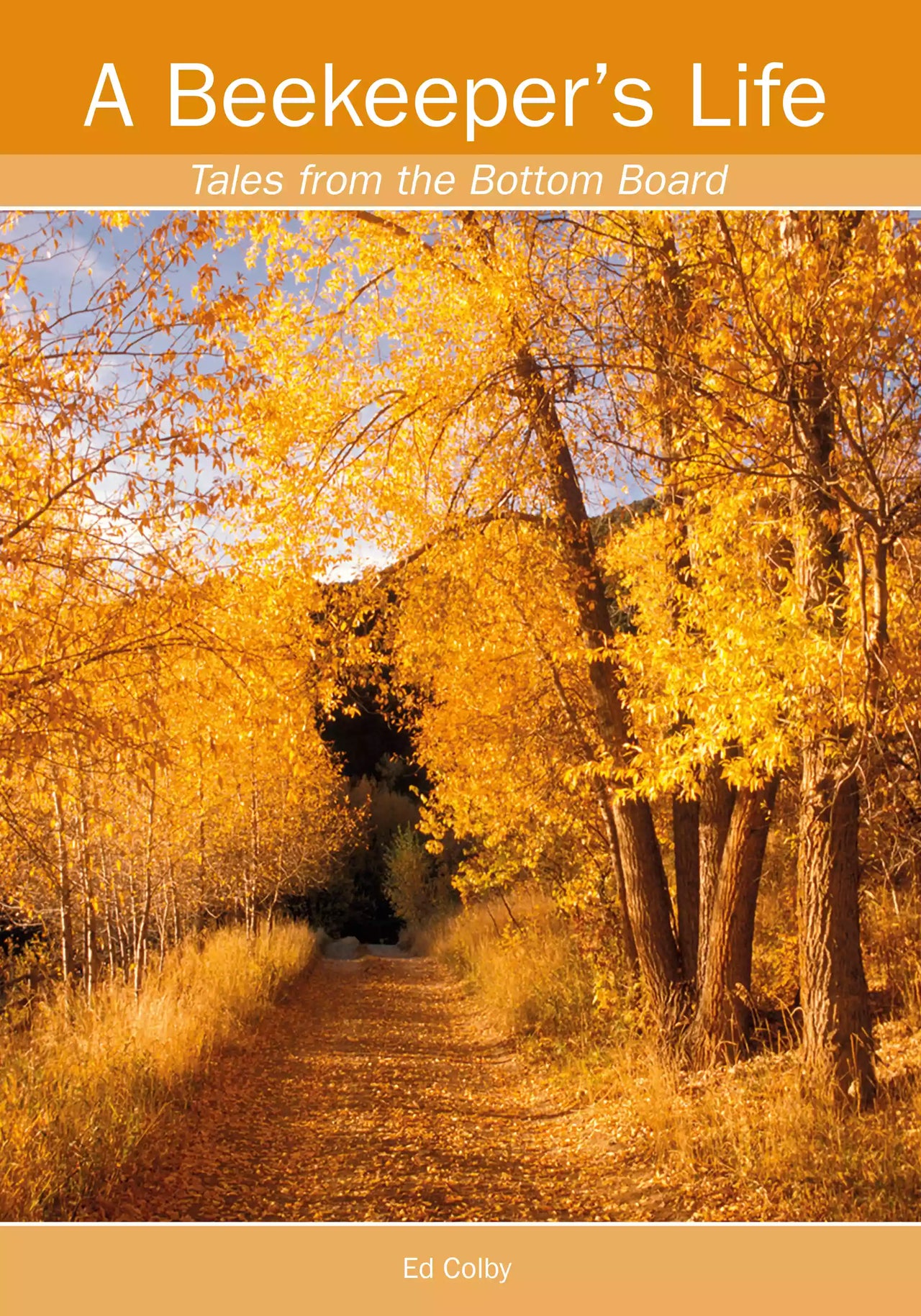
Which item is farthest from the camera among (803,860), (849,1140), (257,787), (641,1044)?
(257,787)

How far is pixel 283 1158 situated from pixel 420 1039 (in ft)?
18.6

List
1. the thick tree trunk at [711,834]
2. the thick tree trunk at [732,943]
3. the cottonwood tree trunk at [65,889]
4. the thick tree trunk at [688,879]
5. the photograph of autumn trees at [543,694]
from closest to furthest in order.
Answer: the photograph of autumn trees at [543,694]
the thick tree trunk at [732,943]
the thick tree trunk at [711,834]
the cottonwood tree trunk at [65,889]
the thick tree trunk at [688,879]

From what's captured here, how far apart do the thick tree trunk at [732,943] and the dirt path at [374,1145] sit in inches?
51.4

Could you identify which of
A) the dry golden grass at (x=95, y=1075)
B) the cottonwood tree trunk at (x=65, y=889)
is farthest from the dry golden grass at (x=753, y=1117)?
the cottonwood tree trunk at (x=65, y=889)

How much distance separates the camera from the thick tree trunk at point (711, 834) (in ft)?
26.9

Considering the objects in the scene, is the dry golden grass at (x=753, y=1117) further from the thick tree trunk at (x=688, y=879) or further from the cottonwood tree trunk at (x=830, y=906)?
the thick tree trunk at (x=688, y=879)

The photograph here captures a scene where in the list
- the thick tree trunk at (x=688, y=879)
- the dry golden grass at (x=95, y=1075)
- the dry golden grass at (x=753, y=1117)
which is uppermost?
the thick tree trunk at (x=688, y=879)

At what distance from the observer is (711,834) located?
8.28 m

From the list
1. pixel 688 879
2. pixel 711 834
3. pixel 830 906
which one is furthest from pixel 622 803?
pixel 830 906

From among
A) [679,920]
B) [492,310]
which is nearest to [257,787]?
[679,920]

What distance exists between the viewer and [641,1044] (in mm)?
8898

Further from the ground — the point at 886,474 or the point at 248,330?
the point at 248,330

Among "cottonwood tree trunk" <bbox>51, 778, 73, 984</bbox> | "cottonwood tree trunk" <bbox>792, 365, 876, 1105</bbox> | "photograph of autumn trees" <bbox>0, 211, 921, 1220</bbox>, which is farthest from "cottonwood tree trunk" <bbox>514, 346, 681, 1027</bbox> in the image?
"cottonwood tree trunk" <bbox>51, 778, 73, 984</bbox>
